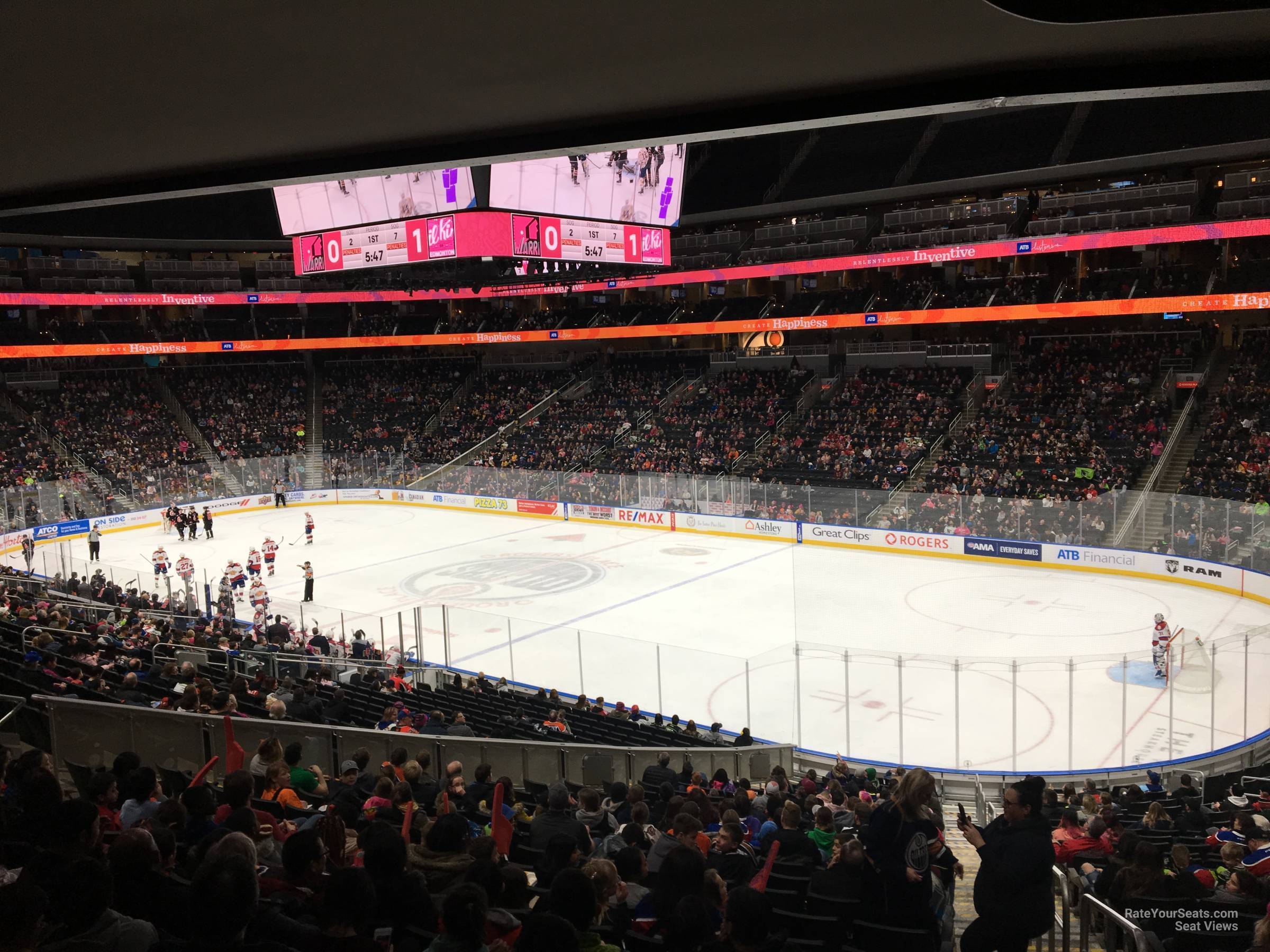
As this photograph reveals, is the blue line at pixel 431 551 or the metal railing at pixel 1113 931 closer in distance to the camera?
the metal railing at pixel 1113 931

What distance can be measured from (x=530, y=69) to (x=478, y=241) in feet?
70.8

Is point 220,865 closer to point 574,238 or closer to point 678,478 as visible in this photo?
point 574,238

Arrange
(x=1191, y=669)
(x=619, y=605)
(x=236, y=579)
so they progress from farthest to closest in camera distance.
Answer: (x=619, y=605), (x=236, y=579), (x=1191, y=669)

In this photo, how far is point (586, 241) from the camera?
26.7m

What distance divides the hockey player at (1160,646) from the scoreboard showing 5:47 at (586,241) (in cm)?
1538

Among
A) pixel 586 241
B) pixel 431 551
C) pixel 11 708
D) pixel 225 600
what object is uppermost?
pixel 586 241

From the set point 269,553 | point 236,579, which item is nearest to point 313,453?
point 269,553

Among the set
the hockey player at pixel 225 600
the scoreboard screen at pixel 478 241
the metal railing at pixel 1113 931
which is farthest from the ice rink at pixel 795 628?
the scoreboard screen at pixel 478 241

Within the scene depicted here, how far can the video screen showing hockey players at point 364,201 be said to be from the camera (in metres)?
22.3

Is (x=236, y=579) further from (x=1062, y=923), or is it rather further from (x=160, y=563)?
(x=1062, y=923)

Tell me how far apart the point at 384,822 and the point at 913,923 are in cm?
241

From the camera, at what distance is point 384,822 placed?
443cm

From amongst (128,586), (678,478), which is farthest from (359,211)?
(678,478)

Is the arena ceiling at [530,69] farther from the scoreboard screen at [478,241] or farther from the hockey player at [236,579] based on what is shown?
the scoreboard screen at [478,241]
